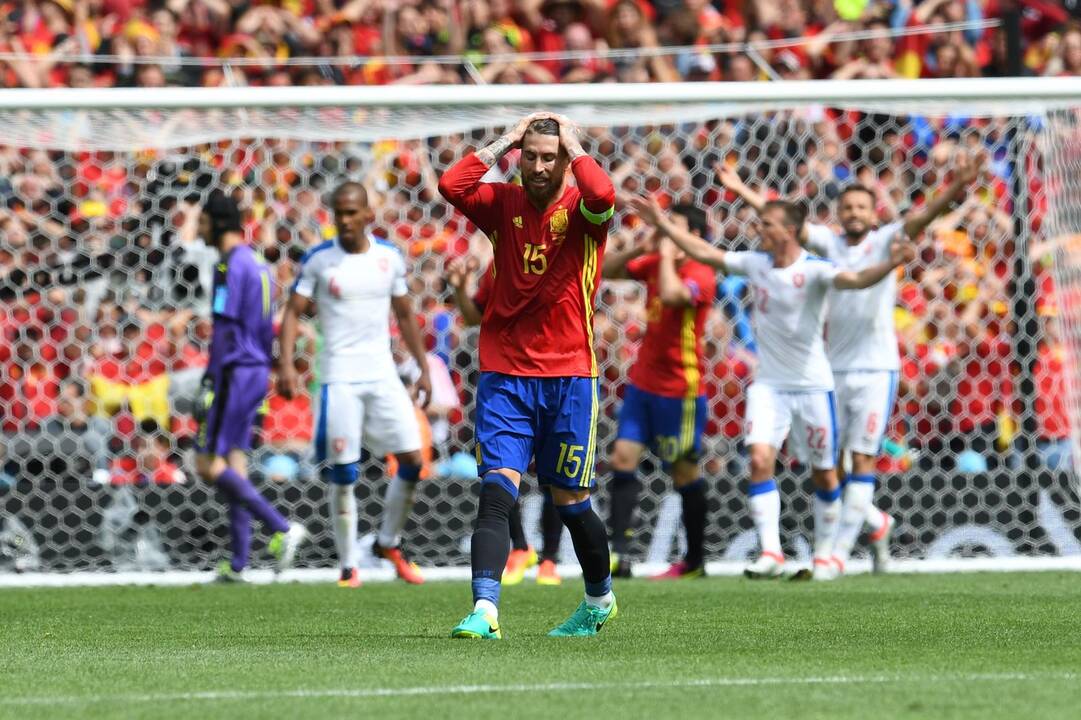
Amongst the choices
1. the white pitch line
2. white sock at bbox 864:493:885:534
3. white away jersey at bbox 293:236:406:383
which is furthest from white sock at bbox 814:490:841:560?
the white pitch line

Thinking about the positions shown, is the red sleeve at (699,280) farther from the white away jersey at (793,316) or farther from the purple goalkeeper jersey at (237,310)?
the purple goalkeeper jersey at (237,310)

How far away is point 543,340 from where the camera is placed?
694 centimetres

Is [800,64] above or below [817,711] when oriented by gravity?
above

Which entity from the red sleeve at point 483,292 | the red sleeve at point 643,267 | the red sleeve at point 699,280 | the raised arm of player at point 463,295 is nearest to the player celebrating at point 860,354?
the red sleeve at point 699,280

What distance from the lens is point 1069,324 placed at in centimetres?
1246

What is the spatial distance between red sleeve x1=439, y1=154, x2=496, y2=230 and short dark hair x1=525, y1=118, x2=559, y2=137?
0.27 m

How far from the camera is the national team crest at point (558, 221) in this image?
6914 mm

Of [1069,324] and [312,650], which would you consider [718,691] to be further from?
[1069,324]

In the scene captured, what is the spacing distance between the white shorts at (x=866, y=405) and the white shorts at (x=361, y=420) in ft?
9.20

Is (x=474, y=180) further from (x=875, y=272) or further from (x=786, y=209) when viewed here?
(x=786, y=209)

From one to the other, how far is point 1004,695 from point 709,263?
622 cm

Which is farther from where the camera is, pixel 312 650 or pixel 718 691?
pixel 312 650

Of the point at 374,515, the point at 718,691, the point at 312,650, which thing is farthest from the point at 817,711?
the point at 374,515

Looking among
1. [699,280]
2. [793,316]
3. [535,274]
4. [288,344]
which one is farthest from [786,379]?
[535,274]
